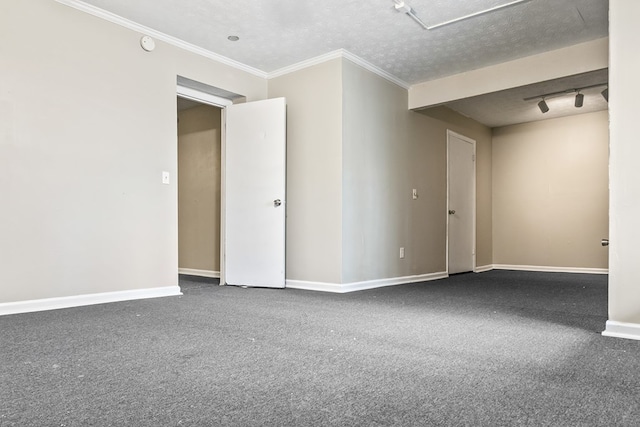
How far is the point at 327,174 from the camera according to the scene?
4.27 m

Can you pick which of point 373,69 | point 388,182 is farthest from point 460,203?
point 373,69

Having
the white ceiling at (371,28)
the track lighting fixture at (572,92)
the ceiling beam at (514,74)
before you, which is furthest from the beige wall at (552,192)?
the white ceiling at (371,28)

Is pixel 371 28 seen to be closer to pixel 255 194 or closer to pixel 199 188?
pixel 255 194

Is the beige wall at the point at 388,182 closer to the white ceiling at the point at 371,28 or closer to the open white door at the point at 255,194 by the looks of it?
the white ceiling at the point at 371,28

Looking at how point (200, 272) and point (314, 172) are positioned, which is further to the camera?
point (200, 272)

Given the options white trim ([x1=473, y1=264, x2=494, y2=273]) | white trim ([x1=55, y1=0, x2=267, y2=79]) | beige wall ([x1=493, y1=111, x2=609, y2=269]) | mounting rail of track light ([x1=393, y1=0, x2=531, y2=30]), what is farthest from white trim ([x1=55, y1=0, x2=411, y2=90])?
white trim ([x1=473, y1=264, x2=494, y2=273])

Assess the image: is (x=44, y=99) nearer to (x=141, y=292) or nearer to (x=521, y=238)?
(x=141, y=292)

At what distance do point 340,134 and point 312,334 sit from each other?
2375 mm

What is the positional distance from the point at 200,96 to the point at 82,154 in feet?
4.94

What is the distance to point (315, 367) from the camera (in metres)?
1.73

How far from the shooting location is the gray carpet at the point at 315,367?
4.23 ft

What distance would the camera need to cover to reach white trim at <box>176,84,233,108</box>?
4227 millimetres

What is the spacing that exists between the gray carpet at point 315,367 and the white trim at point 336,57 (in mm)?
2481

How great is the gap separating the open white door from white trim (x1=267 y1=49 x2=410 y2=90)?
0.43 metres
